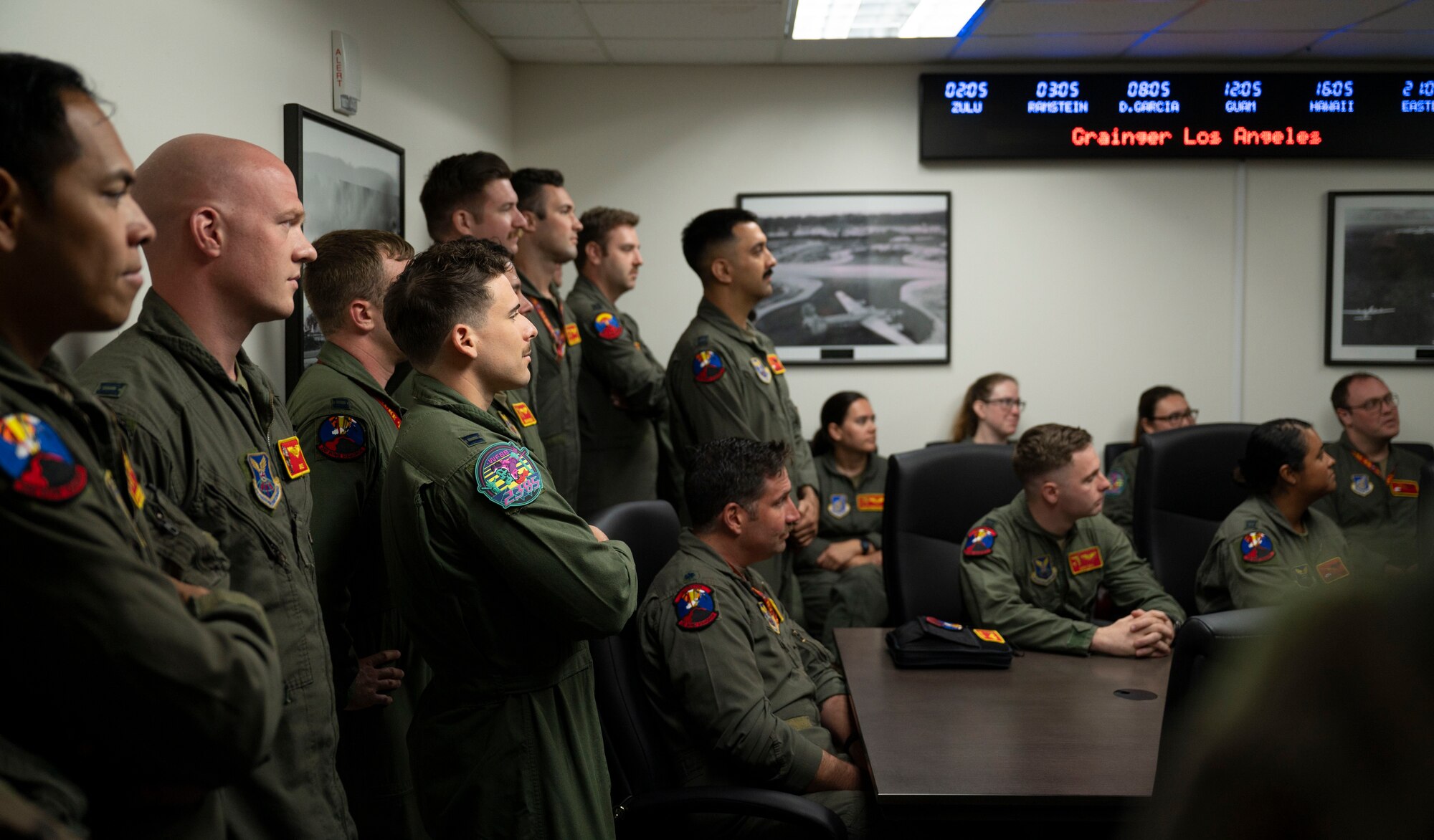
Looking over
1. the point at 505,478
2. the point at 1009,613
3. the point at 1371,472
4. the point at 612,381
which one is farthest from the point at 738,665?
the point at 1371,472

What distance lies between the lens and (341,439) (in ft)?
6.13

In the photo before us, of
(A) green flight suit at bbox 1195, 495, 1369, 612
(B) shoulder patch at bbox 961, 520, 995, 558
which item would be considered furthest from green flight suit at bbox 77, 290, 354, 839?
(A) green flight suit at bbox 1195, 495, 1369, 612

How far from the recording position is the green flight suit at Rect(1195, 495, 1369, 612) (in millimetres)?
2648

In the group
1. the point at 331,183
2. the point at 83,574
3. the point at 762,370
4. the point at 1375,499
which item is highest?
the point at 331,183

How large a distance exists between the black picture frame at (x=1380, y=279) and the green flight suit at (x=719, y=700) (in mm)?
Answer: 4146

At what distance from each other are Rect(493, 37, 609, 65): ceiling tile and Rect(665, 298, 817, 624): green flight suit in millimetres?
1767

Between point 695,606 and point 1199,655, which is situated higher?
point 1199,655

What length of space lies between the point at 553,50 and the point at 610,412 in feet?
6.69

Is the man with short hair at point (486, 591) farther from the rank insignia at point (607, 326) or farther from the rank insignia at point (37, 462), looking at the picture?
the rank insignia at point (607, 326)

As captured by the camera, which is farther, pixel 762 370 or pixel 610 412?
pixel 610 412

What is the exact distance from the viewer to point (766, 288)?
3.37 meters

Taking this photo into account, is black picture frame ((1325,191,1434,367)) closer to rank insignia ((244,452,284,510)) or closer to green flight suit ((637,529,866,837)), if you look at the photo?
green flight suit ((637,529,866,837))

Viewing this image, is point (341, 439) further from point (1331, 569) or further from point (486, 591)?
point (1331, 569)

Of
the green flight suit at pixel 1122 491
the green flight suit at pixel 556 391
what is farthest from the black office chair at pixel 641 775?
the green flight suit at pixel 1122 491
